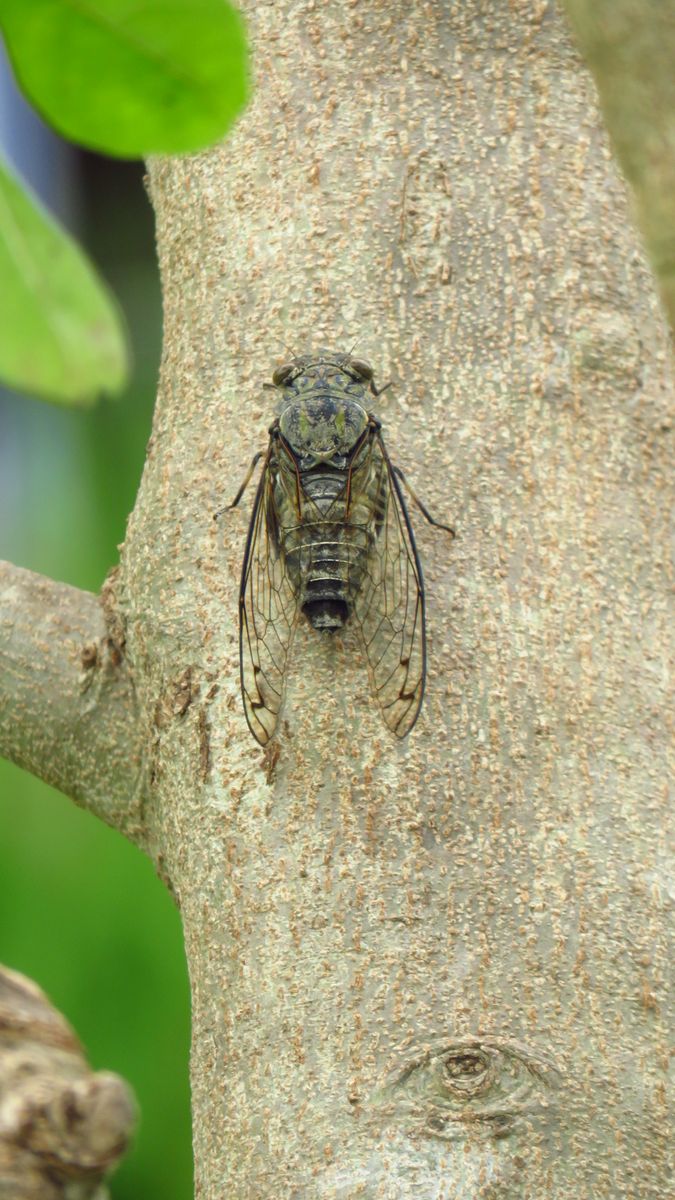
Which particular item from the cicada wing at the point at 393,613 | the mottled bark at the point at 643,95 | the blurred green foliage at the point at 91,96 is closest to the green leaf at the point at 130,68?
the blurred green foliage at the point at 91,96

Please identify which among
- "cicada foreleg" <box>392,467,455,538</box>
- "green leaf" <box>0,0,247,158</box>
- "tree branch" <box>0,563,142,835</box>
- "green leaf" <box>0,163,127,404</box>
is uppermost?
"cicada foreleg" <box>392,467,455,538</box>

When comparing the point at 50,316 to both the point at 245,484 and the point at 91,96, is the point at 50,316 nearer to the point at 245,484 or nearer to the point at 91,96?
the point at 91,96

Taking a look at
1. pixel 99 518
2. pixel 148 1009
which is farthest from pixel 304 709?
pixel 99 518

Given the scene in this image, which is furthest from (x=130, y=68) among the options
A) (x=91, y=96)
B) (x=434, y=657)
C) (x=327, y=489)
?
(x=327, y=489)

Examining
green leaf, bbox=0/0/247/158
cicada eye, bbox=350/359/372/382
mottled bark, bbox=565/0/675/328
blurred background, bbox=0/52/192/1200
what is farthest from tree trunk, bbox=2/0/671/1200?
blurred background, bbox=0/52/192/1200

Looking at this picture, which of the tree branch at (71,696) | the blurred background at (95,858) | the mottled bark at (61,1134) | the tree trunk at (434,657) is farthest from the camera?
the blurred background at (95,858)

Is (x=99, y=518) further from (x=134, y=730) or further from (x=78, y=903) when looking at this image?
(x=134, y=730)

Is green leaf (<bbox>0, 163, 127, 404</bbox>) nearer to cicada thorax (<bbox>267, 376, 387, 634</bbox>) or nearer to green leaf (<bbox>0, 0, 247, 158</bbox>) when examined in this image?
green leaf (<bbox>0, 0, 247, 158</bbox>)

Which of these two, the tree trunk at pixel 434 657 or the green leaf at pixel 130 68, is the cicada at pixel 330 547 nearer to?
the tree trunk at pixel 434 657
